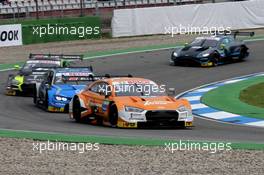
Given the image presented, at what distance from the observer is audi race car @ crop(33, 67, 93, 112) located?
22.4 metres

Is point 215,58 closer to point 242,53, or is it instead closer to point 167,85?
point 242,53

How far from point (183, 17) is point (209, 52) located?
40.6 ft

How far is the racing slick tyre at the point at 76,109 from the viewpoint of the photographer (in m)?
20.0

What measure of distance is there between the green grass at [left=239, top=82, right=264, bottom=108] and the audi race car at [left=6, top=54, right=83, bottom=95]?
5636 millimetres

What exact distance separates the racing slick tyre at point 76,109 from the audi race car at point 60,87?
1.99 meters

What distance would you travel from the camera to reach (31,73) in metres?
27.2

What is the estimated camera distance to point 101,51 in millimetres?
39781

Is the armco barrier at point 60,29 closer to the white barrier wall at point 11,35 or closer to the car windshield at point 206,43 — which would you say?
the white barrier wall at point 11,35
